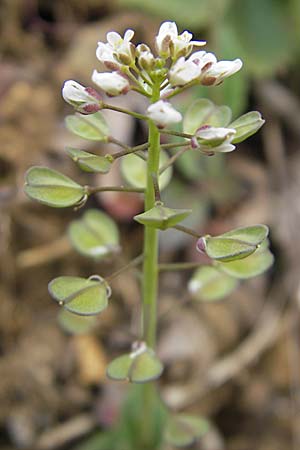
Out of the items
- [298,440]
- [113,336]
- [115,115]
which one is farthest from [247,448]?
[115,115]

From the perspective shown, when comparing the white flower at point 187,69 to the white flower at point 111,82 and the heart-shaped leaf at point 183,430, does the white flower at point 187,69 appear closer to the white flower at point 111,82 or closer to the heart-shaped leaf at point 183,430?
the white flower at point 111,82

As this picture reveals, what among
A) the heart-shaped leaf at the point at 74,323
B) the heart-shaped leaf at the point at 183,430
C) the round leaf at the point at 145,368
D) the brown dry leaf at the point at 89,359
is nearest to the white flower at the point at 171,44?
the round leaf at the point at 145,368

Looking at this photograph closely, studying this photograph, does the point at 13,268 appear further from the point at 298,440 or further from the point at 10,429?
the point at 298,440

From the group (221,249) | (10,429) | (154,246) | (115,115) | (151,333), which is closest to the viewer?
(221,249)

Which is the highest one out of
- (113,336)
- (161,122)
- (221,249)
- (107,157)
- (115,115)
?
(161,122)

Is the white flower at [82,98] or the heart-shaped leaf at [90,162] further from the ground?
the white flower at [82,98]

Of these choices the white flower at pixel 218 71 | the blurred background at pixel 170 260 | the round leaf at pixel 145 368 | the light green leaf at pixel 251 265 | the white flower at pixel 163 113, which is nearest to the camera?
the white flower at pixel 163 113

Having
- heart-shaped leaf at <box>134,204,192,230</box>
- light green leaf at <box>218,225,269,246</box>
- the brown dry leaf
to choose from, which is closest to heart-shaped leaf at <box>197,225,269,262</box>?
light green leaf at <box>218,225,269,246</box>
